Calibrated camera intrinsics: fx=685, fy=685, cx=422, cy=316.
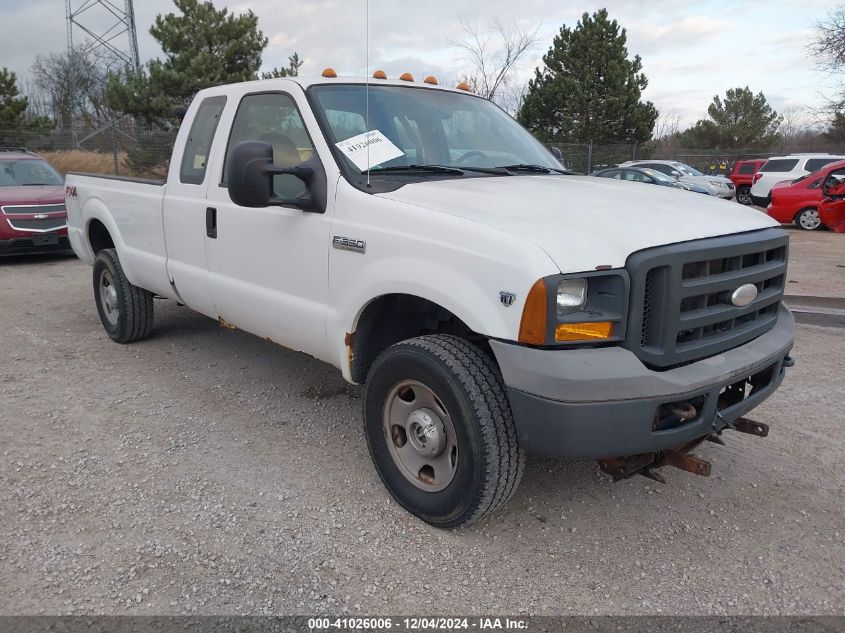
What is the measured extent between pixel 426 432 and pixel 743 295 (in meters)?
1.47

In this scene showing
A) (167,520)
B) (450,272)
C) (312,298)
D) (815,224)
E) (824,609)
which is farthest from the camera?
(815,224)

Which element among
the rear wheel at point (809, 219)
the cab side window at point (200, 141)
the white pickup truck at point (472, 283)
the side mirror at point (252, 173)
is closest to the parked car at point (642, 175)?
the rear wheel at point (809, 219)

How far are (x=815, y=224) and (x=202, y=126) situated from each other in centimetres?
1508

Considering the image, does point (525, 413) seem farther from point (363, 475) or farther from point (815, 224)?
point (815, 224)

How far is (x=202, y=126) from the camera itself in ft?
14.8

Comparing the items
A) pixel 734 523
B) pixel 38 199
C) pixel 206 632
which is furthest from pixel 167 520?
pixel 38 199

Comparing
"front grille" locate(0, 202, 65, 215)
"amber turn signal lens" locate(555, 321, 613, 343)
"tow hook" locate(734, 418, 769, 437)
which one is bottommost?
"tow hook" locate(734, 418, 769, 437)

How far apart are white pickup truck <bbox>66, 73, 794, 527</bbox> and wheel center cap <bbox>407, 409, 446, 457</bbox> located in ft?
0.04

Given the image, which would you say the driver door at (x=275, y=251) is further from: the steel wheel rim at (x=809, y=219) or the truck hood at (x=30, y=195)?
the steel wheel rim at (x=809, y=219)

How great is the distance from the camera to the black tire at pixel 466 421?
2.71 metres

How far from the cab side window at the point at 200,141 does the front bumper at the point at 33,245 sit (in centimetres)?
657

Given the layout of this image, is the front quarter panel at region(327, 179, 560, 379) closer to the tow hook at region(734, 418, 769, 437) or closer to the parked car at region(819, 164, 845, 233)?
the tow hook at region(734, 418, 769, 437)

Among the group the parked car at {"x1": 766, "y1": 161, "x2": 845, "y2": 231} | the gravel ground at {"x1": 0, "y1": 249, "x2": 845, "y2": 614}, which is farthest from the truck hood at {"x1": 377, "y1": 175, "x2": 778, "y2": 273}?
the parked car at {"x1": 766, "y1": 161, "x2": 845, "y2": 231}

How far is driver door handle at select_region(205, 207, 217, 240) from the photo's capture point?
4.18 m
